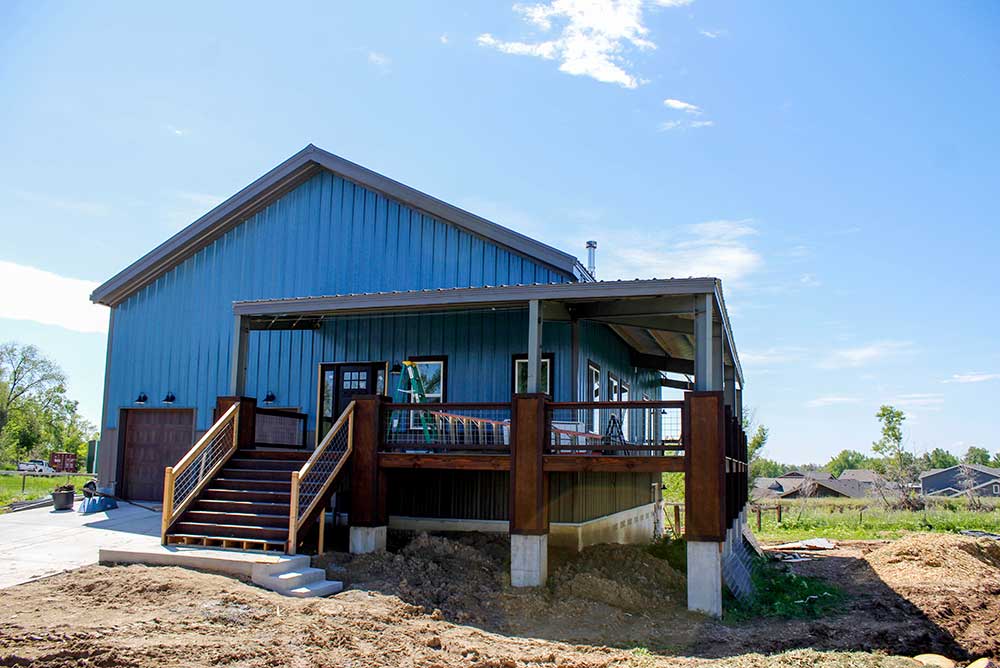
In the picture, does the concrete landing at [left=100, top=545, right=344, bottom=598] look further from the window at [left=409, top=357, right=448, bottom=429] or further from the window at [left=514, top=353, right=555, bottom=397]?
the window at [left=514, top=353, right=555, bottom=397]

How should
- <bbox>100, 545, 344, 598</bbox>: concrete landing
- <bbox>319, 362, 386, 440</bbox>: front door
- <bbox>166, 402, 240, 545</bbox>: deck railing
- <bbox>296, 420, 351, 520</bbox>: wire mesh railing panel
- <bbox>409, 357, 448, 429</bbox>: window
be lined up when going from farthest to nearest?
<bbox>319, 362, 386, 440</bbox>: front door < <bbox>409, 357, 448, 429</bbox>: window < <bbox>296, 420, 351, 520</bbox>: wire mesh railing panel < <bbox>166, 402, 240, 545</bbox>: deck railing < <bbox>100, 545, 344, 598</bbox>: concrete landing

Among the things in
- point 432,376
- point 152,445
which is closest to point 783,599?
point 432,376

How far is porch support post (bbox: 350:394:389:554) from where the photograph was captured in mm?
12922

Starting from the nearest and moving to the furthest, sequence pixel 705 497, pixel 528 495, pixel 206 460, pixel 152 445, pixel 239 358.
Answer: pixel 705 497 < pixel 528 495 < pixel 206 460 < pixel 239 358 < pixel 152 445

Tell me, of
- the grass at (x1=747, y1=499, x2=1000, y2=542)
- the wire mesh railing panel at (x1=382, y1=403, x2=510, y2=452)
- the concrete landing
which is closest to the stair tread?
the concrete landing

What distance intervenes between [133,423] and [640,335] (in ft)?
37.8

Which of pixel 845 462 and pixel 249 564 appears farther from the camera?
pixel 845 462

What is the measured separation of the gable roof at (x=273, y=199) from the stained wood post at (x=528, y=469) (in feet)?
12.9

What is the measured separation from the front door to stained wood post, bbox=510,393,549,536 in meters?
4.73

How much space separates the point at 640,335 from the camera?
62.2 ft

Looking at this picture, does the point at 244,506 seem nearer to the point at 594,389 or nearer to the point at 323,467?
the point at 323,467

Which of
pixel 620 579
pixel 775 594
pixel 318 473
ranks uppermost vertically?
pixel 318 473

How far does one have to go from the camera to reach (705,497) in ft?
37.4

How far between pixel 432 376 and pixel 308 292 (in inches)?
142
